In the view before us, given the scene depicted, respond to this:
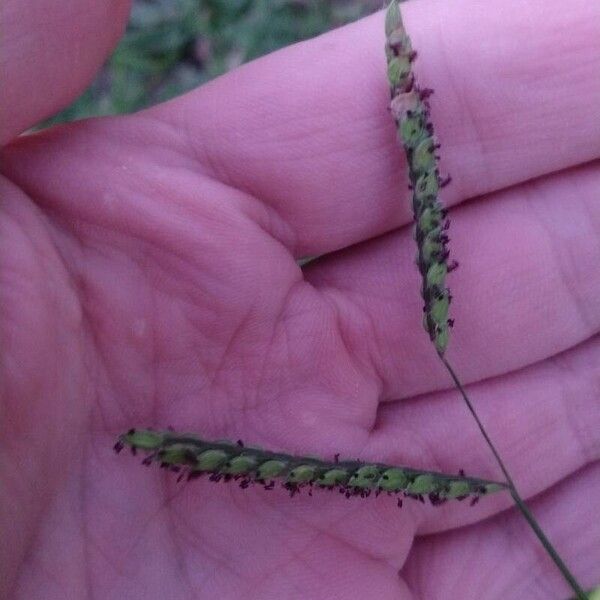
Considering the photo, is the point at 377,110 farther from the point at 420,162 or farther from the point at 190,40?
the point at 190,40

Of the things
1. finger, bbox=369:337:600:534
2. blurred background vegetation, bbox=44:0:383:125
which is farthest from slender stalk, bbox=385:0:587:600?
blurred background vegetation, bbox=44:0:383:125

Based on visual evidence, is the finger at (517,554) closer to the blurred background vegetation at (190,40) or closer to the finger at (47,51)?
the finger at (47,51)

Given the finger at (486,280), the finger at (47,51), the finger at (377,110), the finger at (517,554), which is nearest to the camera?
the finger at (47,51)

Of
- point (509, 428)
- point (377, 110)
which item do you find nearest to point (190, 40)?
point (377, 110)

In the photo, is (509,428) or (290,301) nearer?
(290,301)

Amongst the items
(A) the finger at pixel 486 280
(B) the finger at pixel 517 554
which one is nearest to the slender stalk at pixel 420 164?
(A) the finger at pixel 486 280

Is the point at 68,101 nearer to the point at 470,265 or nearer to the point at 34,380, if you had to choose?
the point at 34,380
